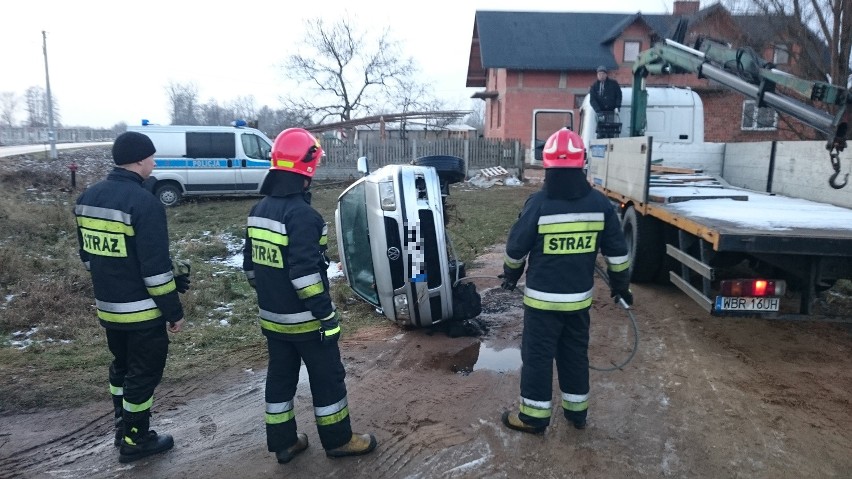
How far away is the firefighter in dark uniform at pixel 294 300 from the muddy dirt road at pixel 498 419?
217 millimetres

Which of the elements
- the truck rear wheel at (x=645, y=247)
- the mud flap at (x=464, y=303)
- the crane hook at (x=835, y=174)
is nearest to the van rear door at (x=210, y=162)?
the truck rear wheel at (x=645, y=247)

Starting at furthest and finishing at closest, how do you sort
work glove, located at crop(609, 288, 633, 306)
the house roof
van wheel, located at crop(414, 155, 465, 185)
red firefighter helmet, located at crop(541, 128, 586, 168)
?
the house roof
van wheel, located at crop(414, 155, 465, 185)
work glove, located at crop(609, 288, 633, 306)
red firefighter helmet, located at crop(541, 128, 586, 168)

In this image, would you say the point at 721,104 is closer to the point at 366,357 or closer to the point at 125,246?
the point at 366,357

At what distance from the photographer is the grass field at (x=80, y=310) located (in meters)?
4.68

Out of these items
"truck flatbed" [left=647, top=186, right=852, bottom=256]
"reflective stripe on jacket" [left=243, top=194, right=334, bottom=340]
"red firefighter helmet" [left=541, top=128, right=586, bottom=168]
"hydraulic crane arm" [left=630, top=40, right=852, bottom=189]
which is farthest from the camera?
"hydraulic crane arm" [left=630, top=40, right=852, bottom=189]

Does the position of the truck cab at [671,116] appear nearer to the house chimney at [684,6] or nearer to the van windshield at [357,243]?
the van windshield at [357,243]

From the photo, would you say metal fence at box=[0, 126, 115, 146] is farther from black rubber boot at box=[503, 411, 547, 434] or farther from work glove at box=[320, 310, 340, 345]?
black rubber boot at box=[503, 411, 547, 434]

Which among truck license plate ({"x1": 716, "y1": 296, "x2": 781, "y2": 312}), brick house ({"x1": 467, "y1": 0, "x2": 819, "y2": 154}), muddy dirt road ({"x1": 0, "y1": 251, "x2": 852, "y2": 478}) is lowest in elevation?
muddy dirt road ({"x1": 0, "y1": 251, "x2": 852, "y2": 478})

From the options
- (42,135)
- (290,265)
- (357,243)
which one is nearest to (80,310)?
(357,243)

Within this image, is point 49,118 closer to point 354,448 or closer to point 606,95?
point 606,95

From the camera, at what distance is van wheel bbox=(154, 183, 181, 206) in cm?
1580

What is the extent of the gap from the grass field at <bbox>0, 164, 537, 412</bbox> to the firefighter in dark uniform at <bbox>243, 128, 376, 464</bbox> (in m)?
1.67

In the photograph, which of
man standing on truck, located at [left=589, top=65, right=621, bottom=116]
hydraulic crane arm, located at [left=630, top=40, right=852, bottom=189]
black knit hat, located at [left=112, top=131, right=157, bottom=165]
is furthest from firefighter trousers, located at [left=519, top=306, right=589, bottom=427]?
man standing on truck, located at [left=589, top=65, right=621, bottom=116]

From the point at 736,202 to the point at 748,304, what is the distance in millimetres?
2152
